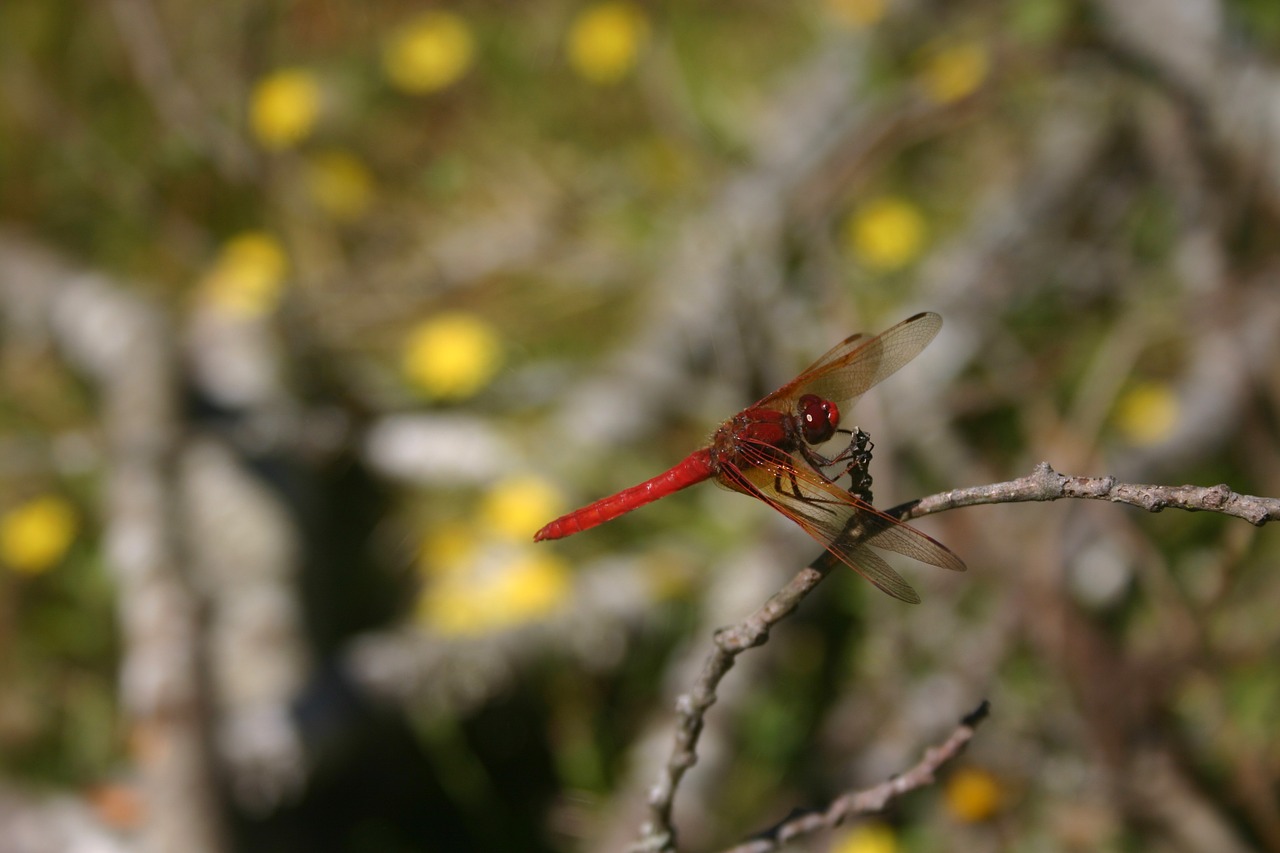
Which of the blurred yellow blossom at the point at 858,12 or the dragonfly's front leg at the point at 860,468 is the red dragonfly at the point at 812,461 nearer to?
the dragonfly's front leg at the point at 860,468

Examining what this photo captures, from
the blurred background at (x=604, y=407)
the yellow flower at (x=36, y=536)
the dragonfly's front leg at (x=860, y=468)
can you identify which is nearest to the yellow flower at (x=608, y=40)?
the blurred background at (x=604, y=407)

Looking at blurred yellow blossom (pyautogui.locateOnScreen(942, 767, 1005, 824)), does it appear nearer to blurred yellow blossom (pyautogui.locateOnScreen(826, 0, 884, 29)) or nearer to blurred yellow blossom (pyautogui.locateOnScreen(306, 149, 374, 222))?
blurred yellow blossom (pyautogui.locateOnScreen(826, 0, 884, 29))

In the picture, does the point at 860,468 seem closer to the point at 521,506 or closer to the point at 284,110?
the point at 521,506

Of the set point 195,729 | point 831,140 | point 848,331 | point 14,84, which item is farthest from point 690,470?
point 14,84

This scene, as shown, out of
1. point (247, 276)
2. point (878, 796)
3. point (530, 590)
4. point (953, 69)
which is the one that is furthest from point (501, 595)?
point (953, 69)

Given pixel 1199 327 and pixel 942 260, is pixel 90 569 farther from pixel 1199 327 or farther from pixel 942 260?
pixel 1199 327
